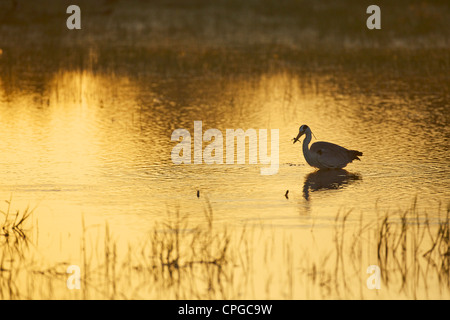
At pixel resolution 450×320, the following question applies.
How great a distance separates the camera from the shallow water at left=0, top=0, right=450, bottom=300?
31.8 ft

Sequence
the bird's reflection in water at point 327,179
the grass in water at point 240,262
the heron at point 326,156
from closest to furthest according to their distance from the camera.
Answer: the grass in water at point 240,262 → the bird's reflection in water at point 327,179 → the heron at point 326,156

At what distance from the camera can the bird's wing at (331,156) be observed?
11.1m

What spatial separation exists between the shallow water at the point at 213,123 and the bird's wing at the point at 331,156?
0.53 feet

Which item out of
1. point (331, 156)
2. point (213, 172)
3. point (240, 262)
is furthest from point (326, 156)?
point (240, 262)

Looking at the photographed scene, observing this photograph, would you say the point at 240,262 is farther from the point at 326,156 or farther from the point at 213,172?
the point at 326,156

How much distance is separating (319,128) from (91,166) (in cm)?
438

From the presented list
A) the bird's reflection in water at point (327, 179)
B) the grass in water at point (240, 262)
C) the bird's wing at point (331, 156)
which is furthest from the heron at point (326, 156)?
the grass in water at point (240, 262)

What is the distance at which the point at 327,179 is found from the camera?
10.9 metres

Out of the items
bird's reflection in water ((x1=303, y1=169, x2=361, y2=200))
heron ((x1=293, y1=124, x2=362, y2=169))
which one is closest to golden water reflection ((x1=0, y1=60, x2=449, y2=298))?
bird's reflection in water ((x1=303, y1=169, x2=361, y2=200))

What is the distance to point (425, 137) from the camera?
13.4 meters

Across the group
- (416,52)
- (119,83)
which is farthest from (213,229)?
(416,52)

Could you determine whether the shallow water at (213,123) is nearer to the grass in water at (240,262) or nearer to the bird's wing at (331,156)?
the bird's wing at (331,156)
